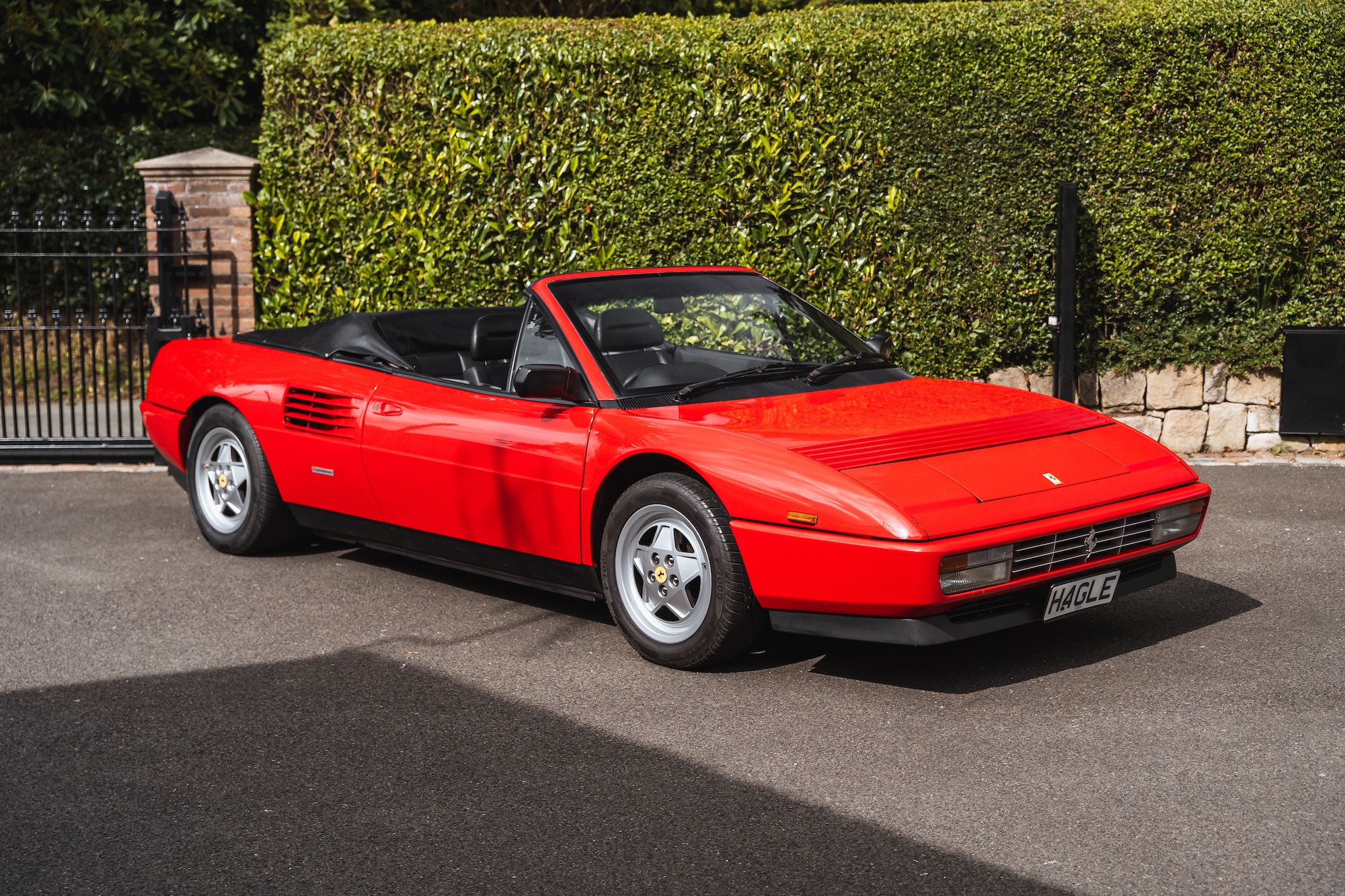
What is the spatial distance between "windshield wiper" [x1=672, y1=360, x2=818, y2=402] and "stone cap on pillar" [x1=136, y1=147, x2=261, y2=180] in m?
6.35

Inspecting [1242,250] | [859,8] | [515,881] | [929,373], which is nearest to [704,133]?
[859,8]

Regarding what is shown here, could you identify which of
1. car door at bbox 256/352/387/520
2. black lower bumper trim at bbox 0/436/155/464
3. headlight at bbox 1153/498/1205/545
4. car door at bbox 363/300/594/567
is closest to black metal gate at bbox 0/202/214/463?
black lower bumper trim at bbox 0/436/155/464

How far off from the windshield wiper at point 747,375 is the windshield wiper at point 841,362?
0.07 meters

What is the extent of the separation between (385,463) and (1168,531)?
328 cm

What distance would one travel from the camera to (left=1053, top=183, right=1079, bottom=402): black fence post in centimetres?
919

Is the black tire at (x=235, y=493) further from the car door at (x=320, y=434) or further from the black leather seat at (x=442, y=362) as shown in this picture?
the black leather seat at (x=442, y=362)

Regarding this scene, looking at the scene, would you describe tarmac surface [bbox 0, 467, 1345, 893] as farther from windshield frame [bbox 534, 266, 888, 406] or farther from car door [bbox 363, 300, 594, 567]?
windshield frame [bbox 534, 266, 888, 406]

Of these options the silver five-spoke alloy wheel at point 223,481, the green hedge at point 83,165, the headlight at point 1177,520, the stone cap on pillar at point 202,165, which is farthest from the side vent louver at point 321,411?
the green hedge at point 83,165

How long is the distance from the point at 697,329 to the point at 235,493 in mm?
2684

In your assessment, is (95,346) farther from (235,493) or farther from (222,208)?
(235,493)

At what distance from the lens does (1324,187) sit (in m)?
9.35

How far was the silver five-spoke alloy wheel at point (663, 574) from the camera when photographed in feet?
15.6

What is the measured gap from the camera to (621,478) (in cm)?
505

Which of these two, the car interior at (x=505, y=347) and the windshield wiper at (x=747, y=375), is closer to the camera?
the windshield wiper at (x=747, y=375)
